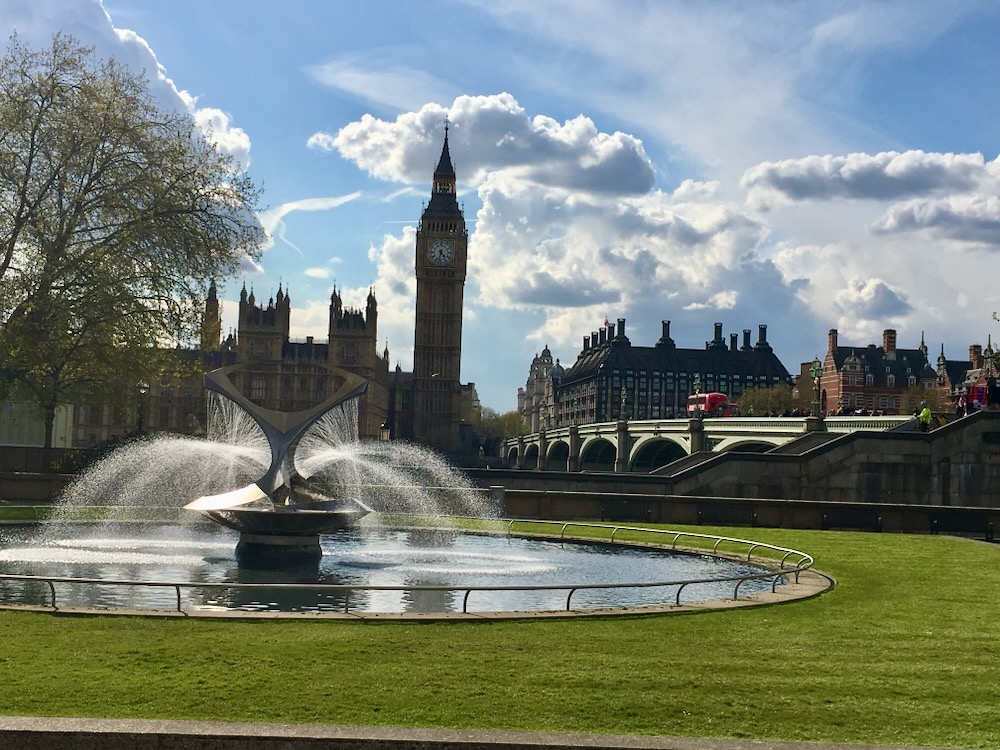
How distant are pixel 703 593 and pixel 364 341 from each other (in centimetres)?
14241

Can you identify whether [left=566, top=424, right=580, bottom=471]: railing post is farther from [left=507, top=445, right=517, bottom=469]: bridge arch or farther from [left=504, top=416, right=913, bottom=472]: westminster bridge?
[left=507, top=445, right=517, bottom=469]: bridge arch

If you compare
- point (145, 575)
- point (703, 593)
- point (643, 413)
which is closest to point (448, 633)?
point (703, 593)

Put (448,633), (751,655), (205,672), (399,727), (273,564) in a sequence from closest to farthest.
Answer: (399,727)
(205,672)
(751,655)
(448,633)
(273,564)

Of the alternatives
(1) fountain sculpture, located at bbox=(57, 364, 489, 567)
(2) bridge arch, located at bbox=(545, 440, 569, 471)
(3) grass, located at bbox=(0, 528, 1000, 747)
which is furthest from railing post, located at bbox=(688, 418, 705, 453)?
(3) grass, located at bbox=(0, 528, 1000, 747)

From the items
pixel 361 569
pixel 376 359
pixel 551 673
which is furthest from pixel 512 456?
pixel 551 673

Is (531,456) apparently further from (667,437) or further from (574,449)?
(667,437)

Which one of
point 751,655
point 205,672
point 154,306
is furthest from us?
point 154,306

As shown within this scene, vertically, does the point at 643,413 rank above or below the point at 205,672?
above

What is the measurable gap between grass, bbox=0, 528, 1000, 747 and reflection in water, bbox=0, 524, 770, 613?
7.50 ft

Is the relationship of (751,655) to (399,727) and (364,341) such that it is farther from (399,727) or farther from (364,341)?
(364,341)

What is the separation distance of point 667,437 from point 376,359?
95.5 m

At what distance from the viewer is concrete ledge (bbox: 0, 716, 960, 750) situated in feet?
25.9

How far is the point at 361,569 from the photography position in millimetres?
20812

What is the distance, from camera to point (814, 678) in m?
11.1
